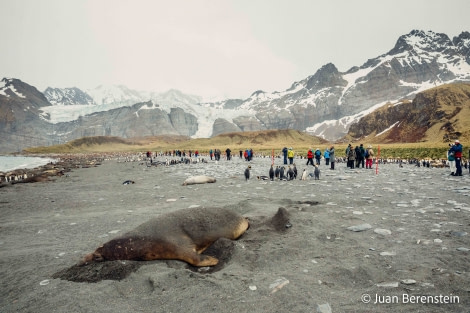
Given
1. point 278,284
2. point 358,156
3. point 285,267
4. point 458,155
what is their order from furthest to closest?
point 358,156, point 458,155, point 285,267, point 278,284

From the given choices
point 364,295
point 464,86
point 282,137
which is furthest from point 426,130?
point 364,295

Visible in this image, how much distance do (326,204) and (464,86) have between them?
15297cm

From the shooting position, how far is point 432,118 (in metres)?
115

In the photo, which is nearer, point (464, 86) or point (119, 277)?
point (119, 277)

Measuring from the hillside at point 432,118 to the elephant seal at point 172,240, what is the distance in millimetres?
93486

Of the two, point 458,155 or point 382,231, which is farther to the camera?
point 458,155

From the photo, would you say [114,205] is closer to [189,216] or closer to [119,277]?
[189,216]

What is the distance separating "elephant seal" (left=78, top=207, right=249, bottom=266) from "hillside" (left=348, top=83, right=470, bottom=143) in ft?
307

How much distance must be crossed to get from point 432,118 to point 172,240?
138 m

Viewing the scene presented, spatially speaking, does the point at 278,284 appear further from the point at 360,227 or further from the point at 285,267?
the point at 360,227

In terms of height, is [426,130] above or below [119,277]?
above

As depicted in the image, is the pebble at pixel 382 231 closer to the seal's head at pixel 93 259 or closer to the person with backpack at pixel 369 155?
the seal's head at pixel 93 259

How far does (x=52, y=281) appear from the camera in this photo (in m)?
5.18

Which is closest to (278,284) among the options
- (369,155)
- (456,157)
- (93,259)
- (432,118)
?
(93,259)
